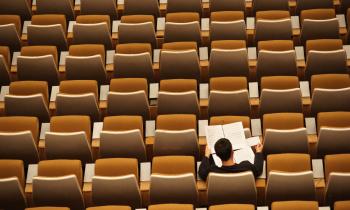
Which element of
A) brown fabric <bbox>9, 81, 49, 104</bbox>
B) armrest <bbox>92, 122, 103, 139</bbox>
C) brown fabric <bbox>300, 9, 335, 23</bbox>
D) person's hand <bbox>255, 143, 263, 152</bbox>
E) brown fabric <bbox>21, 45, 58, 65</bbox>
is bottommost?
person's hand <bbox>255, 143, 263, 152</bbox>

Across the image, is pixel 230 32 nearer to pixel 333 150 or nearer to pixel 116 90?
pixel 116 90

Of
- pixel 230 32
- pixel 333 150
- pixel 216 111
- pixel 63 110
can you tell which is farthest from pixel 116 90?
pixel 333 150

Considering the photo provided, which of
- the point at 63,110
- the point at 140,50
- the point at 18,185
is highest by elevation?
the point at 140,50

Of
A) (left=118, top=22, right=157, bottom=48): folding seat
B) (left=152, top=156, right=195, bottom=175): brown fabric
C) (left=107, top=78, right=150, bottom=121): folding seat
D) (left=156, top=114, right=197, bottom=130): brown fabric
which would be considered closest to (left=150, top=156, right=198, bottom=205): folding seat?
(left=152, top=156, right=195, bottom=175): brown fabric

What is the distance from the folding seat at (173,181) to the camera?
4.46 ft

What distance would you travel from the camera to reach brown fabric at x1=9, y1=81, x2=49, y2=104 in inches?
67.2

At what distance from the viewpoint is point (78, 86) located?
67.0 inches

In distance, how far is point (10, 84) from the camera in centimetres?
175

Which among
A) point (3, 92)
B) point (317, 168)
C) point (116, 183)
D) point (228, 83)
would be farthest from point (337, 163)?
point (3, 92)

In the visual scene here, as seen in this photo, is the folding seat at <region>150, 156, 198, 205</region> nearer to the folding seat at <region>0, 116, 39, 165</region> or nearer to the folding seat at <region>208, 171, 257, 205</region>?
the folding seat at <region>208, 171, 257, 205</region>

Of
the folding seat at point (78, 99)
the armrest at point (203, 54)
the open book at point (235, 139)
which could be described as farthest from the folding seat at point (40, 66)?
the open book at point (235, 139)

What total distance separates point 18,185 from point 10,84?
1.41ft

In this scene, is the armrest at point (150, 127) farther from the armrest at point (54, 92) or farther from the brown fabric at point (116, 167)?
the armrest at point (54, 92)

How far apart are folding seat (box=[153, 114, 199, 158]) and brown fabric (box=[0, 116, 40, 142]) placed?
316mm
